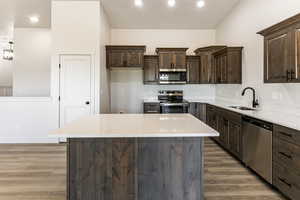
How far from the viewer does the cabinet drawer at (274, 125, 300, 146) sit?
2655 mm

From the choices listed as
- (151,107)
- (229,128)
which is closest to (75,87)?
(151,107)

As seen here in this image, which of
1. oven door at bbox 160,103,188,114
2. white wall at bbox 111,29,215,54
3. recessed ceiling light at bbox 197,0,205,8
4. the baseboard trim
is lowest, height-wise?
the baseboard trim

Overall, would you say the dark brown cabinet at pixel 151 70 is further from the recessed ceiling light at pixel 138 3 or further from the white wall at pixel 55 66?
the white wall at pixel 55 66

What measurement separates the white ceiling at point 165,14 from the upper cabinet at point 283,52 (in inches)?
104

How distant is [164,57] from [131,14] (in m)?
1.47

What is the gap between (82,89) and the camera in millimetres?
5684

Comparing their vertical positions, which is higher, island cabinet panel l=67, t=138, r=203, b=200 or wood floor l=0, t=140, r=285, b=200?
island cabinet panel l=67, t=138, r=203, b=200

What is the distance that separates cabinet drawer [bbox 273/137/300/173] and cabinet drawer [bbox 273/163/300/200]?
73 millimetres

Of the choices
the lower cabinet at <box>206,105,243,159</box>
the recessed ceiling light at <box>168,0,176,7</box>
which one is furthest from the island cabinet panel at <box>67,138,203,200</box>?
the recessed ceiling light at <box>168,0,176,7</box>

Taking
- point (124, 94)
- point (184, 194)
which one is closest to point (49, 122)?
point (124, 94)

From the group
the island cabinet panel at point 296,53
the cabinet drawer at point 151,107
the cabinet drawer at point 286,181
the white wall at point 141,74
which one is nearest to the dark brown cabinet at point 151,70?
the white wall at point 141,74

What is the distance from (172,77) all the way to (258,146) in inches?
150

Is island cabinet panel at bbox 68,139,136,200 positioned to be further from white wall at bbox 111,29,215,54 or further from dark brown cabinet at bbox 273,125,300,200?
white wall at bbox 111,29,215,54

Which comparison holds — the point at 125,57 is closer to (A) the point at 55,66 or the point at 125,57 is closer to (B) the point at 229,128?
(A) the point at 55,66
